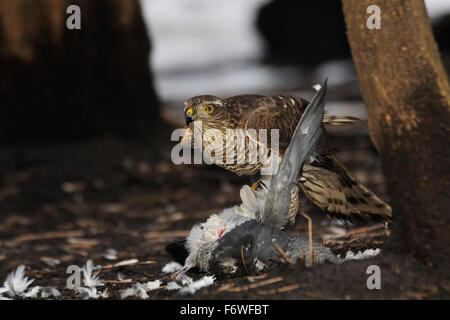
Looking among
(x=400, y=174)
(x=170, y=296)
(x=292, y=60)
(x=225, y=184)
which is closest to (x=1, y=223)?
(x=225, y=184)

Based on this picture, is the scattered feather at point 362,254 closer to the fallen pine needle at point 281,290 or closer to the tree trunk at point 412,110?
the tree trunk at point 412,110

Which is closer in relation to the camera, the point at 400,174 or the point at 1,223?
the point at 400,174

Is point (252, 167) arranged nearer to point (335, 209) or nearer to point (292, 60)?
point (335, 209)

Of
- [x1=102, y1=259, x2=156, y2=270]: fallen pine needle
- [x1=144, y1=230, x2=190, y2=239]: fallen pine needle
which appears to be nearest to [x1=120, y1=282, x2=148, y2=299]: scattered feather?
[x1=102, y1=259, x2=156, y2=270]: fallen pine needle

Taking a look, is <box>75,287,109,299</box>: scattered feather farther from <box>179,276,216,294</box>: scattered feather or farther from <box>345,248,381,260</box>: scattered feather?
<box>345,248,381,260</box>: scattered feather

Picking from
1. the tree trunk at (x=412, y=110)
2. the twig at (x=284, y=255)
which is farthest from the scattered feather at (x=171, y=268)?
the tree trunk at (x=412, y=110)

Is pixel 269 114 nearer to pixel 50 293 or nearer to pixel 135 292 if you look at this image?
pixel 135 292

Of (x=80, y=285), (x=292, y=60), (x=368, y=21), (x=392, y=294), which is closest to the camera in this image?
(x=392, y=294)
